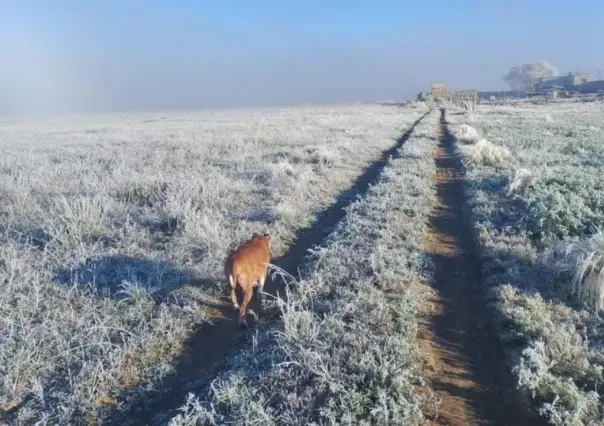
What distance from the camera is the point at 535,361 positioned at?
13.3ft

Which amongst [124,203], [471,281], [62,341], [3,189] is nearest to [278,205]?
[124,203]

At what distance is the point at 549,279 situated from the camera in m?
5.86

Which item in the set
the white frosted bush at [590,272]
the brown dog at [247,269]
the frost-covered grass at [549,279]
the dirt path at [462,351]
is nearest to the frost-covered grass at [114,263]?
the brown dog at [247,269]

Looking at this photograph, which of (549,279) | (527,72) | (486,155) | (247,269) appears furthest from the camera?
(527,72)

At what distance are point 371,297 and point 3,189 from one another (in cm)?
996

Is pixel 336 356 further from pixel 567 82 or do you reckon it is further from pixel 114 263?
pixel 567 82

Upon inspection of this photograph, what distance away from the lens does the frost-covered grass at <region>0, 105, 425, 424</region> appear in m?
4.30

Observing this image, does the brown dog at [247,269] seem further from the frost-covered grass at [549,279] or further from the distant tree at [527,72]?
the distant tree at [527,72]

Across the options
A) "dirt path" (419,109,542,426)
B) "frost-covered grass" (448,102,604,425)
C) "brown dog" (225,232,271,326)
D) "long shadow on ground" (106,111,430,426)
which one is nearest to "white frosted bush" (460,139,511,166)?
"frost-covered grass" (448,102,604,425)

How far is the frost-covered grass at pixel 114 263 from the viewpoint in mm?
4297

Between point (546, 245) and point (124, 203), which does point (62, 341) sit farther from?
point (546, 245)

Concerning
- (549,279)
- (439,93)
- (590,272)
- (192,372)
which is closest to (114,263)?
(192,372)

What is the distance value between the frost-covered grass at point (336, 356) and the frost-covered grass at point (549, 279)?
3.34 feet

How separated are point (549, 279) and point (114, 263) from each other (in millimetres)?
6035
